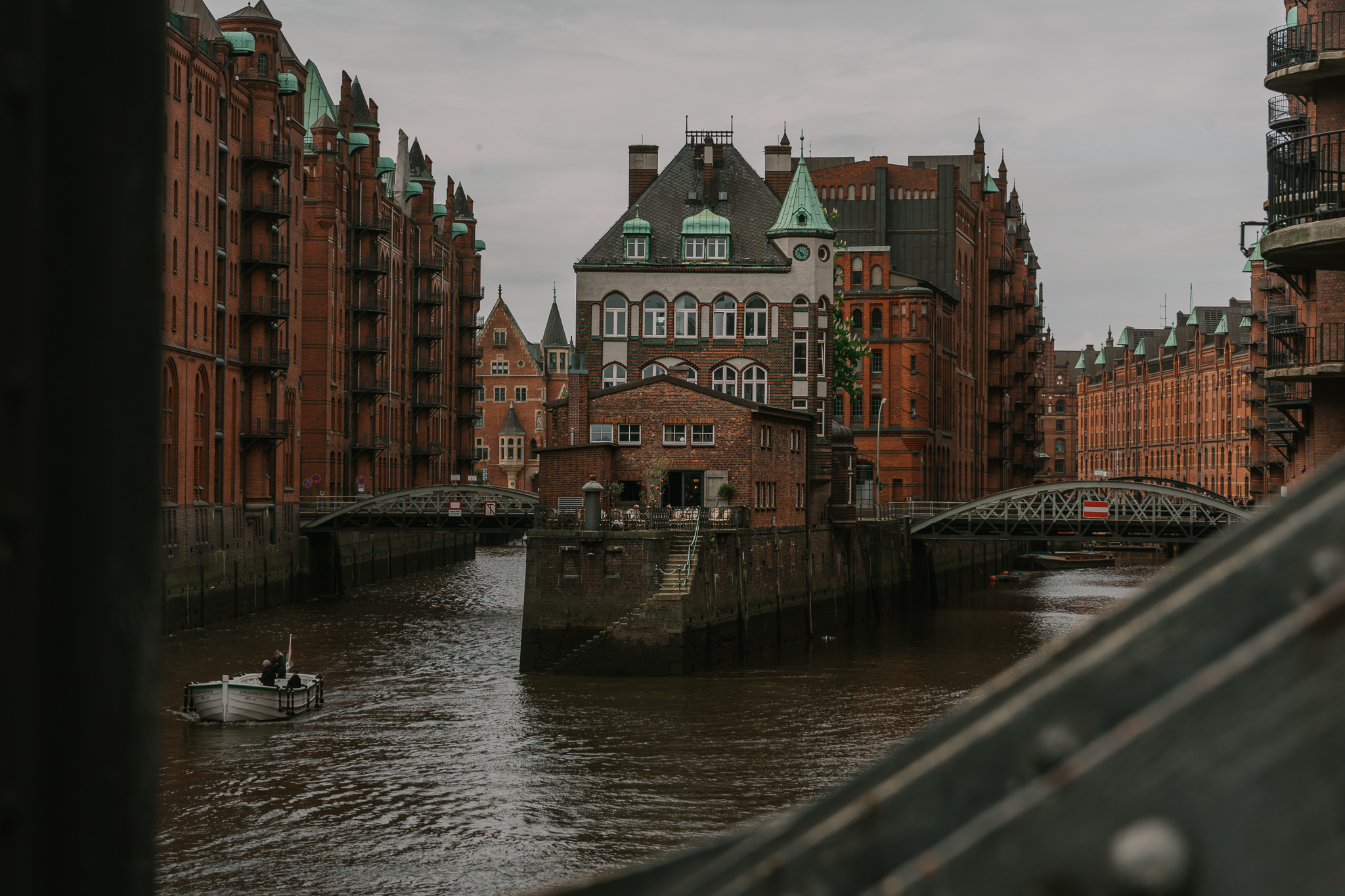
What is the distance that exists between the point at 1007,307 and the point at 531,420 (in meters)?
52.5

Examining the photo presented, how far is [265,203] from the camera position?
207ft

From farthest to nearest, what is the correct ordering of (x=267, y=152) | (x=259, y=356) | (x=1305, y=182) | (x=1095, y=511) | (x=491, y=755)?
1. (x=259, y=356)
2. (x=267, y=152)
3. (x=1095, y=511)
4. (x=491, y=755)
5. (x=1305, y=182)

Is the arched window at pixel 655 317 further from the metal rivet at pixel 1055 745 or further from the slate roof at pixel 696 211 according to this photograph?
the metal rivet at pixel 1055 745

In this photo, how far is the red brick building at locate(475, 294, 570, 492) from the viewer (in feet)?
470

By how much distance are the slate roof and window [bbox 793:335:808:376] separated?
8.83ft

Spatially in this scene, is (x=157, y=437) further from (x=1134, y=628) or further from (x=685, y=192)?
(x=685, y=192)

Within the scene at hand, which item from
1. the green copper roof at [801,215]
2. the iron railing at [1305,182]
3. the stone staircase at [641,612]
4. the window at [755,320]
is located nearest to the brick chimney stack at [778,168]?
the green copper roof at [801,215]

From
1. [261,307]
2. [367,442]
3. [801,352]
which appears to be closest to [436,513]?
[261,307]

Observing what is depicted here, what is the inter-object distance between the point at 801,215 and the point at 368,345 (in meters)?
33.9

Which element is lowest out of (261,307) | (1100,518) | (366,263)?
(1100,518)

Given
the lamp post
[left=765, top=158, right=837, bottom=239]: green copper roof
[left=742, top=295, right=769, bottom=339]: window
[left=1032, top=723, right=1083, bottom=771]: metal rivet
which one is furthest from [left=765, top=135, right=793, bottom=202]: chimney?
[left=1032, top=723, right=1083, bottom=771]: metal rivet

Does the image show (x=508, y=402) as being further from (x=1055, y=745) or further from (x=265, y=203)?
(x=1055, y=745)

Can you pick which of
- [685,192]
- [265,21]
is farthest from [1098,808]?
[265,21]

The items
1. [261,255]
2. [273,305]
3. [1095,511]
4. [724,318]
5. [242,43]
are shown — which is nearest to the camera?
[724,318]
